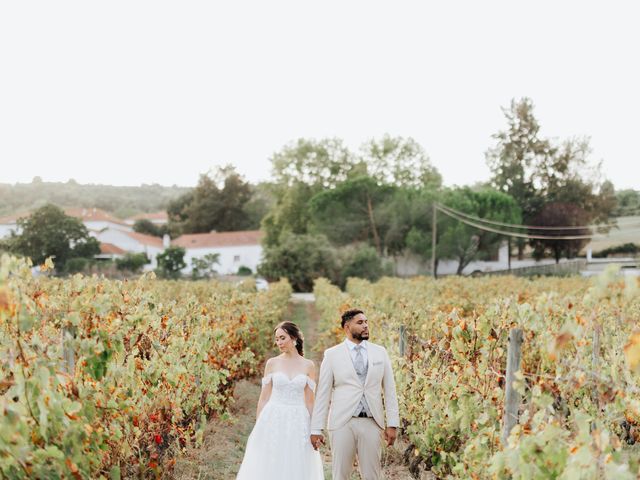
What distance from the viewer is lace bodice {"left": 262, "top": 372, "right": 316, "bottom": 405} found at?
18.3 feet

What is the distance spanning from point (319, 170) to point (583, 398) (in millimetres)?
59567

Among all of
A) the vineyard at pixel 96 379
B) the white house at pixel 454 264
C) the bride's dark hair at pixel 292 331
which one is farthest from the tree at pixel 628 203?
the bride's dark hair at pixel 292 331

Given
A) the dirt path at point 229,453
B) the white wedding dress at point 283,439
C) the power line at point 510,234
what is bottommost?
the dirt path at point 229,453

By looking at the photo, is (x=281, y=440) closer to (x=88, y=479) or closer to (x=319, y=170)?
(x=88, y=479)

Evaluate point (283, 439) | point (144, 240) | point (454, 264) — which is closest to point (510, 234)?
point (454, 264)

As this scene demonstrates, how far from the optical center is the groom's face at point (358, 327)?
509cm

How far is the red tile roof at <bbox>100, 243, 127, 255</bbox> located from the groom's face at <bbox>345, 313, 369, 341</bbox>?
61192 mm

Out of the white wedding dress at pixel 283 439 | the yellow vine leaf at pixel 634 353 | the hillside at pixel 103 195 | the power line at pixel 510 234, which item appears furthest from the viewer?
the hillside at pixel 103 195

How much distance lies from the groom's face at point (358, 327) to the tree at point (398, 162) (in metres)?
62.4

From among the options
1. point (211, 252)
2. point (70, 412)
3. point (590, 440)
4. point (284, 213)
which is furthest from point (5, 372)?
point (211, 252)

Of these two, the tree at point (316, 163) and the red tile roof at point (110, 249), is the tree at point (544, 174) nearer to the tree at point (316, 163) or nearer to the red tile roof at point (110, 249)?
the tree at point (316, 163)

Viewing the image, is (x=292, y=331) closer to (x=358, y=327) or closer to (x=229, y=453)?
(x=358, y=327)

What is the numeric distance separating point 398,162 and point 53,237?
108 ft

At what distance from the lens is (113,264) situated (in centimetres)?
5553
